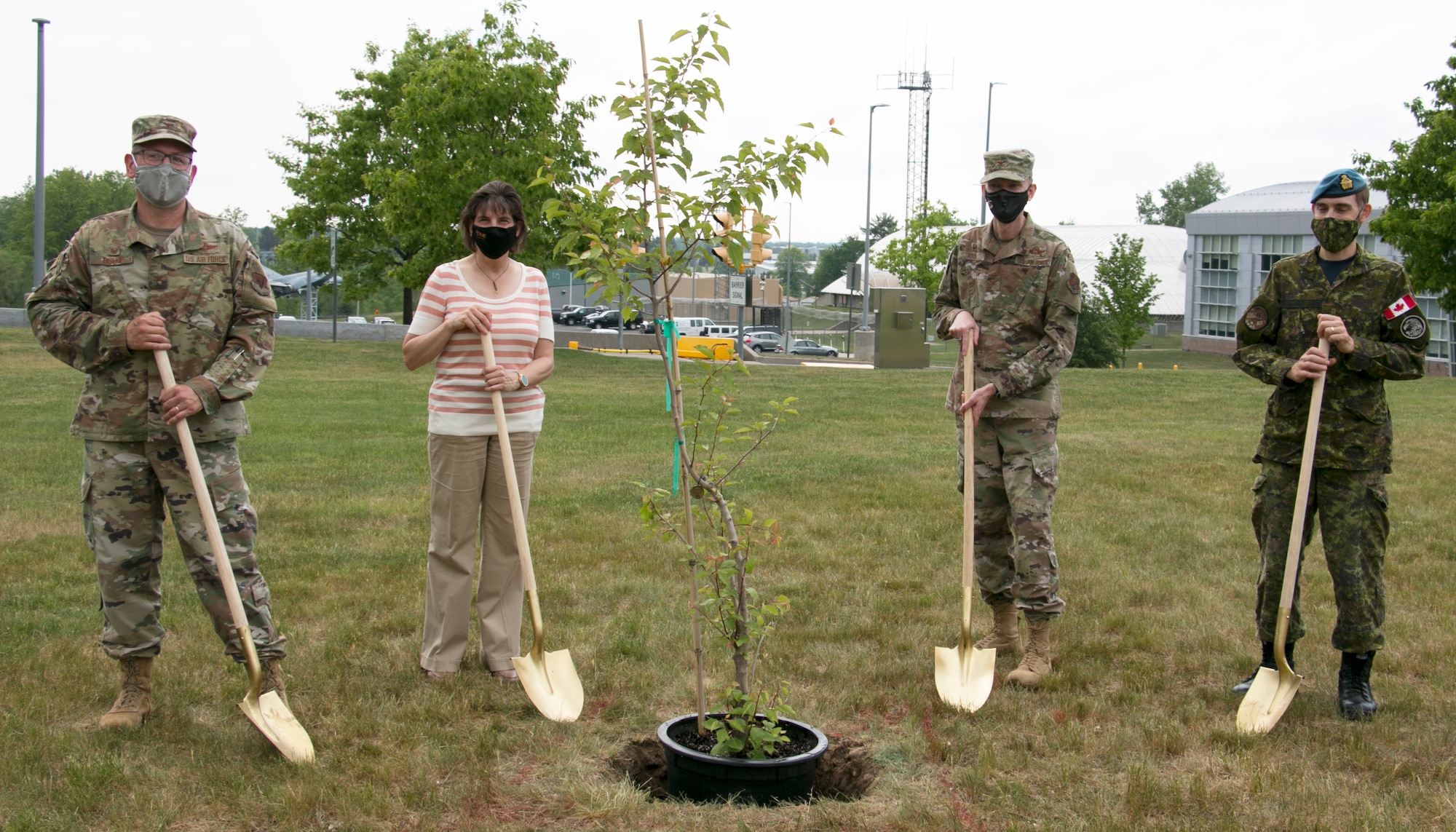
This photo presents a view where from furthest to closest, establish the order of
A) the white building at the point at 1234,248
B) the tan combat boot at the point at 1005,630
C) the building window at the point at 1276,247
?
the white building at the point at 1234,248
the building window at the point at 1276,247
the tan combat boot at the point at 1005,630

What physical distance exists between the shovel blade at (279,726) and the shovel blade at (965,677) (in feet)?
8.23

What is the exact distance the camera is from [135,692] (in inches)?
187

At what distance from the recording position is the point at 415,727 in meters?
4.69

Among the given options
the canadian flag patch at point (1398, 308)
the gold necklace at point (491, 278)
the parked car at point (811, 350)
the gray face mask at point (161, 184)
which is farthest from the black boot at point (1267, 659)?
the parked car at point (811, 350)

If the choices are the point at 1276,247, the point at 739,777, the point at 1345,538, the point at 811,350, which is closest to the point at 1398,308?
the point at 1345,538

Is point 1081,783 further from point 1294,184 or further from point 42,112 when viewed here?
point 1294,184

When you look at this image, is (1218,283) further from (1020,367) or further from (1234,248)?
(1020,367)

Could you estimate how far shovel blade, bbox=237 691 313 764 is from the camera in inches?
168

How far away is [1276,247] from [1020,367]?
167 ft

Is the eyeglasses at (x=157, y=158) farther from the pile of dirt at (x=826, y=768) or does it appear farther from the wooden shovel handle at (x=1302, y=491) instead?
the wooden shovel handle at (x=1302, y=491)

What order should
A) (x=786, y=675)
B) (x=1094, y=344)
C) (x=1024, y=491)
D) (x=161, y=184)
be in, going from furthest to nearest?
(x=1094, y=344)
(x=786, y=675)
(x=1024, y=491)
(x=161, y=184)

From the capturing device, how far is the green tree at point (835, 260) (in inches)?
4808

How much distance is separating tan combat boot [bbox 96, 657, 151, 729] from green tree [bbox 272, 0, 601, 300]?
2177cm

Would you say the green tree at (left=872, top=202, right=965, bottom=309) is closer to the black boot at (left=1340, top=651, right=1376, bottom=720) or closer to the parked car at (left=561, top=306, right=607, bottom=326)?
the parked car at (left=561, top=306, right=607, bottom=326)
